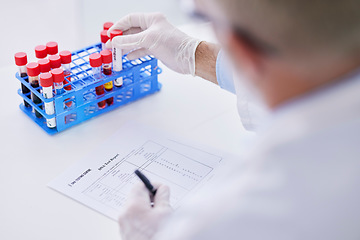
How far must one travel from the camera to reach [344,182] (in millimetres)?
602

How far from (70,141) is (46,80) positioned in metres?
0.19

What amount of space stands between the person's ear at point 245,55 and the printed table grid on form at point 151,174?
0.56m

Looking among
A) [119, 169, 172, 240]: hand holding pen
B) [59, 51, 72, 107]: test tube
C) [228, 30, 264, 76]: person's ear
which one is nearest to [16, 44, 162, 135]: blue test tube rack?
[59, 51, 72, 107]: test tube

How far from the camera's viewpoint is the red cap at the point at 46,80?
1222mm

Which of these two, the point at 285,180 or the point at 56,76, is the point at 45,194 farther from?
the point at 285,180

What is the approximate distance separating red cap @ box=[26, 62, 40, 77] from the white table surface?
17 cm

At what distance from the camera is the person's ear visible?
609mm

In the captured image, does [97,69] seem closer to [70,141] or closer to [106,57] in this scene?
[106,57]

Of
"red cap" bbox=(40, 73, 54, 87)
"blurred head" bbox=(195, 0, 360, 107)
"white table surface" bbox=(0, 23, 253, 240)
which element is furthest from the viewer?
"red cap" bbox=(40, 73, 54, 87)

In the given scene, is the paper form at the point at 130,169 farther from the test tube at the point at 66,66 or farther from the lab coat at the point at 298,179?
the lab coat at the point at 298,179

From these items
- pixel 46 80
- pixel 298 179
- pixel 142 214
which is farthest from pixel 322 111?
pixel 46 80

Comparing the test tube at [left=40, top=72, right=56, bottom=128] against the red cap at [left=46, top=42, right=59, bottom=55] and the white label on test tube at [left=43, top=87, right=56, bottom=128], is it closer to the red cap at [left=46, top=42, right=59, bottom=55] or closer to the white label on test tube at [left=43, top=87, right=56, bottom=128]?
the white label on test tube at [left=43, top=87, right=56, bottom=128]

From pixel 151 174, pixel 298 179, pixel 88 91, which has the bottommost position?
pixel 151 174

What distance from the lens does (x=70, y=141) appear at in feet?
4.28
